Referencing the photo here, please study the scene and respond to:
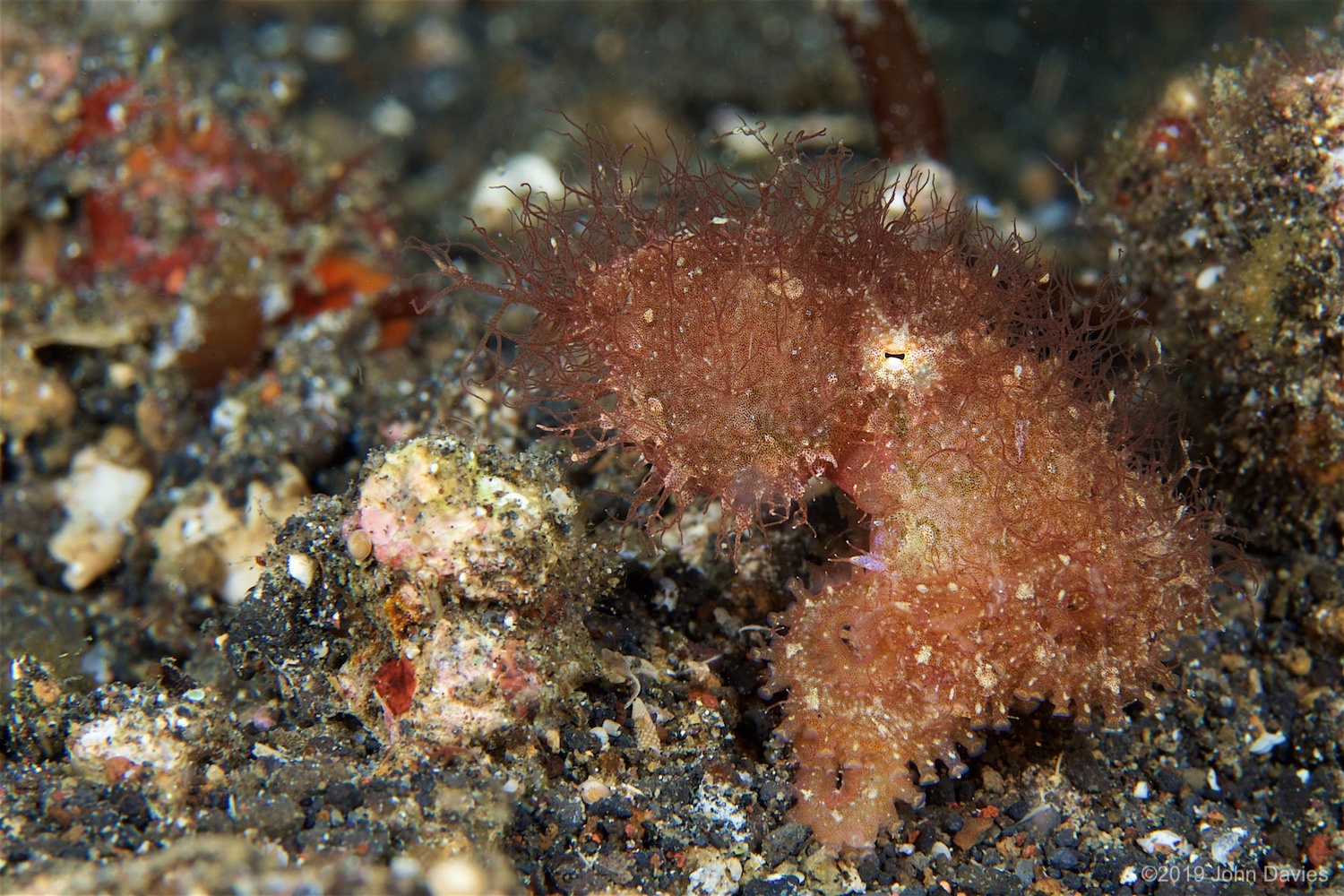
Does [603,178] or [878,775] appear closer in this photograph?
[878,775]

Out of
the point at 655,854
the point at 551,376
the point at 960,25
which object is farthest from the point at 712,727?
the point at 960,25

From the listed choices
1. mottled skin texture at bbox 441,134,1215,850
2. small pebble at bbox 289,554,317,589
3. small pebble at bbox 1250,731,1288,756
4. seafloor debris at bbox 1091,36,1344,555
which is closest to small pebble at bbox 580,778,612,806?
mottled skin texture at bbox 441,134,1215,850

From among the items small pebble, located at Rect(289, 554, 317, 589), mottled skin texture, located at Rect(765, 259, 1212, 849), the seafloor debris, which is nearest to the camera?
mottled skin texture, located at Rect(765, 259, 1212, 849)

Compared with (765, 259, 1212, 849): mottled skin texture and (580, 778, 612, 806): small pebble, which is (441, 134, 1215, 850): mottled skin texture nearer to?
(765, 259, 1212, 849): mottled skin texture

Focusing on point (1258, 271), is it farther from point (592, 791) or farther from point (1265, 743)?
point (592, 791)

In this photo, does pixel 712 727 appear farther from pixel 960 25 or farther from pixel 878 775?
pixel 960 25

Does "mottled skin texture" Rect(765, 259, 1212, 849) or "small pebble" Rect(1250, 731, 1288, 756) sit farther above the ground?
"small pebble" Rect(1250, 731, 1288, 756)

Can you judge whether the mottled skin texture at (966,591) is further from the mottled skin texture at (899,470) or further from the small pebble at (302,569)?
the small pebble at (302,569)

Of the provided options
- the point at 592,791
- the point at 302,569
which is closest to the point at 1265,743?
the point at 592,791
